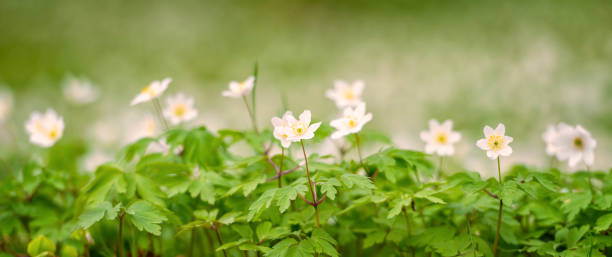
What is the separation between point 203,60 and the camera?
24.3 feet

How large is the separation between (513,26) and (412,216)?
525 centimetres

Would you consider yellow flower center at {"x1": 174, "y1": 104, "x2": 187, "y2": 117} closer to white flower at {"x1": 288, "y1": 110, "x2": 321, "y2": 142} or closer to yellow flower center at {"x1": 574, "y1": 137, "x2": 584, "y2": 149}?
white flower at {"x1": 288, "y1": 110, "x2": 321, "y2": 142}

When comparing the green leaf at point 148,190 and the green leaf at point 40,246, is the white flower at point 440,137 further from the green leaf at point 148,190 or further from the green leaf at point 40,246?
the green leaf at point 40,246

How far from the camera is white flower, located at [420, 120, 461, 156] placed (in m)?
2.20

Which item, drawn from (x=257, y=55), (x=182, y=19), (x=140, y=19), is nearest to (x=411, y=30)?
(x=257, y=55)

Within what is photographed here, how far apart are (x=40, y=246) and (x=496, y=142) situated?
5.51ft

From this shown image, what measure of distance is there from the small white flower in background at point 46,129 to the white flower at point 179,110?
504mm

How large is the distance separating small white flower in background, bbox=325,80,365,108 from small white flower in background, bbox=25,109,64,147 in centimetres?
129

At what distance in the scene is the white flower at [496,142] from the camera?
1656mm

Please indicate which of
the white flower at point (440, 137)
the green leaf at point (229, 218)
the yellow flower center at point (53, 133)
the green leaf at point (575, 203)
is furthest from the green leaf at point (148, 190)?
the green leaf at point (575, 203)

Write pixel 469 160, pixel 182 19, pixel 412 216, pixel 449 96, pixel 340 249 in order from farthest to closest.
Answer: pixel 182 19 → pixel 449 96 → pixel 469 160 → pixel 340 249 → pixel 412 216

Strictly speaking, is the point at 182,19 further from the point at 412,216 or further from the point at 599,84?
the point at 412,216

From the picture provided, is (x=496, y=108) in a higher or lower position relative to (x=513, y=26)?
lower

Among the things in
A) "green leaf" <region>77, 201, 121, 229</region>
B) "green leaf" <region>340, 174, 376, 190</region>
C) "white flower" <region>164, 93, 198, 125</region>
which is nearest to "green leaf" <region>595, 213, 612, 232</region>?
"green leaf" <region>340, 174, 376, 190</region>
